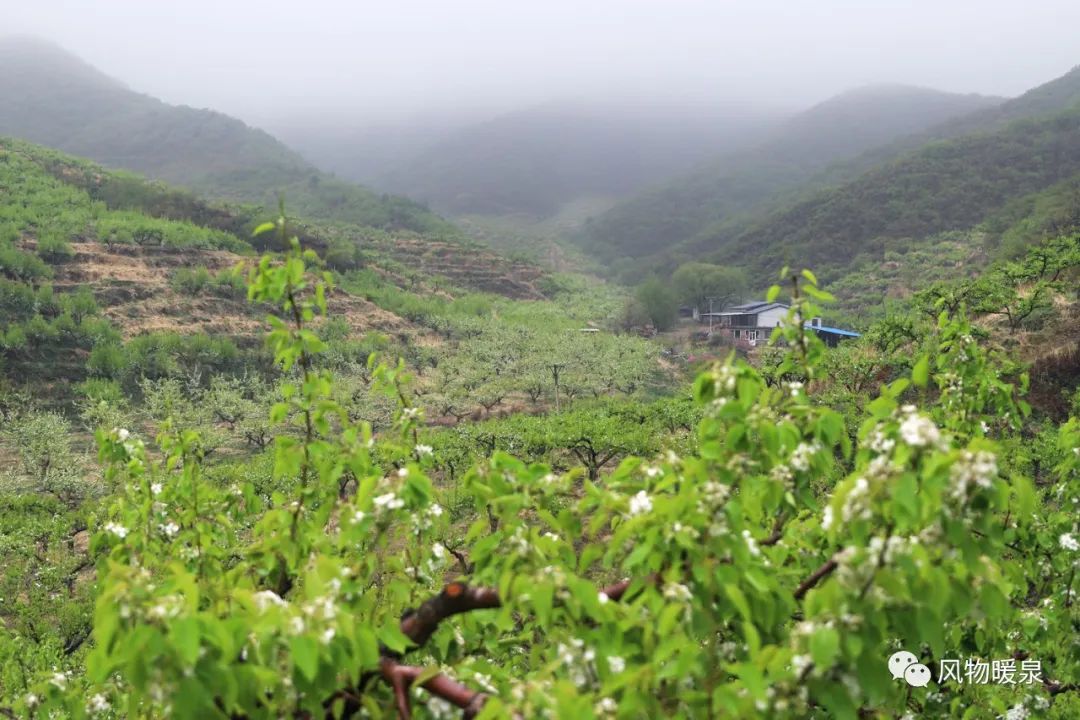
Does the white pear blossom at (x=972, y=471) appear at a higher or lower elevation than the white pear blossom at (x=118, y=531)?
higher

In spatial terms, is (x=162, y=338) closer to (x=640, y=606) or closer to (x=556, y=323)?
(x=556, y=323)

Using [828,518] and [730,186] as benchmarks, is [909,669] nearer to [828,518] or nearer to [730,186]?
[828,518]

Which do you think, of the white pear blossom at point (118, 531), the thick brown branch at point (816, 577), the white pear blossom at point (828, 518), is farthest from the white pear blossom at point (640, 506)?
the white pear blossom at point (118, 531)

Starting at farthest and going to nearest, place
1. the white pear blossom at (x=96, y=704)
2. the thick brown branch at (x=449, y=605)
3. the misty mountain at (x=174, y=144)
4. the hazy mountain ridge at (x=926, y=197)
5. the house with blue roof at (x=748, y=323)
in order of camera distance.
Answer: the misty mountain at (x=174, y=144) < the hazy mountain ridge at (x=926, y=197) < the house with blue roof at (x=748, y=323) < the white pear blossom at (x=96, y=704) < the thick brown branch at (x=449, y=605)

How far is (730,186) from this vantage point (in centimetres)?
14900

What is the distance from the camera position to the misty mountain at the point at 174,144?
10631 centimetres

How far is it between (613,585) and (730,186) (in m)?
160

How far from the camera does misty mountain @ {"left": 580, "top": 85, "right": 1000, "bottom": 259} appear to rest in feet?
426

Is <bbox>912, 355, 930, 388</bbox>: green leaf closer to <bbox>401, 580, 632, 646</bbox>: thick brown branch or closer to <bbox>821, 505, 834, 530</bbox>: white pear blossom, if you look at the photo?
<bbox>821, 505, 834, 530</bbox>: white pear blossom

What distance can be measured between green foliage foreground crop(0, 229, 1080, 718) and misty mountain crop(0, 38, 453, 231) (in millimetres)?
101408

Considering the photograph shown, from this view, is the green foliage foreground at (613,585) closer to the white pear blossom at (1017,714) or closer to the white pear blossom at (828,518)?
the white pear blossom at (828,518)

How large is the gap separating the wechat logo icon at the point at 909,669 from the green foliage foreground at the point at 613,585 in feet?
1.06

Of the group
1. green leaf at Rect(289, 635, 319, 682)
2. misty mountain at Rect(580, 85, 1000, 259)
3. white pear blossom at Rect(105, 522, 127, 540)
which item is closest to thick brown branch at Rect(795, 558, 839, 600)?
green leaf at Rect(289, 635, 319, 682)

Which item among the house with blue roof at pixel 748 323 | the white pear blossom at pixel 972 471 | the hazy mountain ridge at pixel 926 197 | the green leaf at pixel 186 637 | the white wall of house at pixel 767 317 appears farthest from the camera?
the hazy mountain ridge at pixel 926 197
